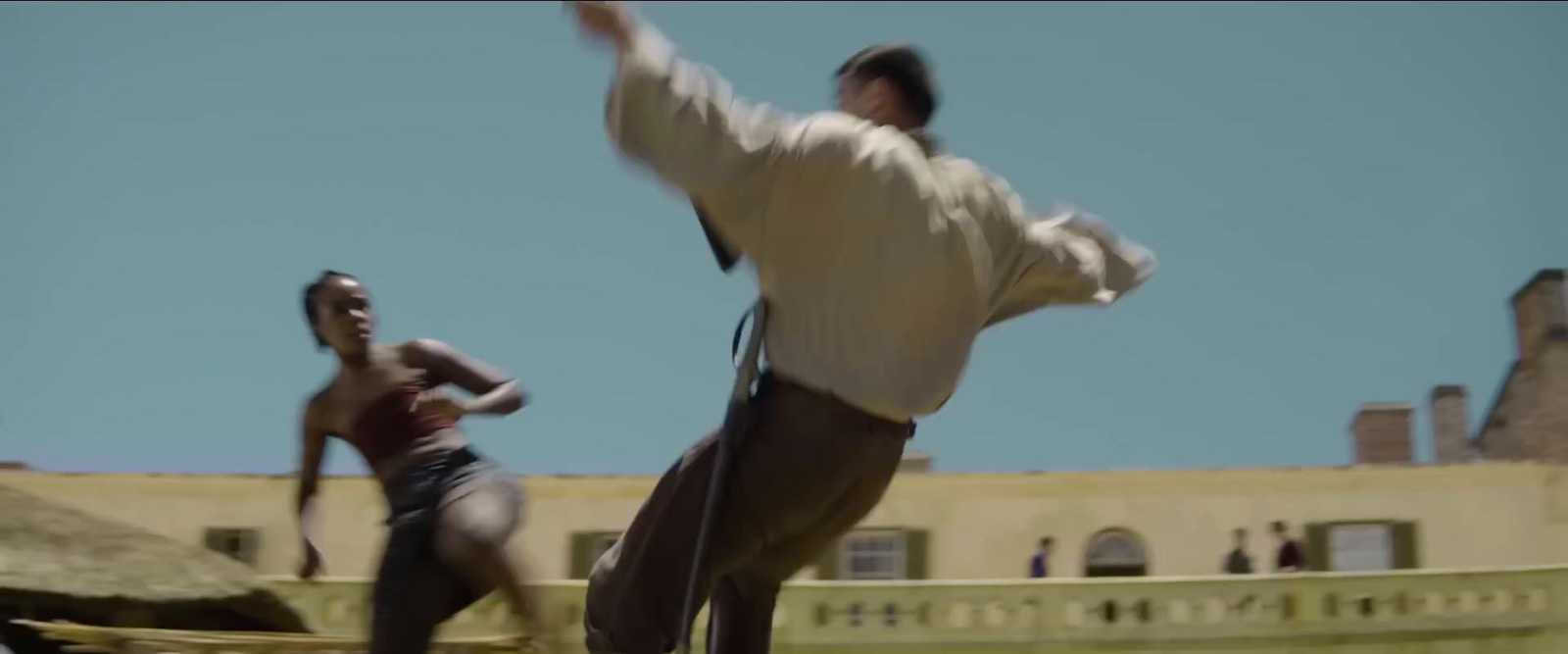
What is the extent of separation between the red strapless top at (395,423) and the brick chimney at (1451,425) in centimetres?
2182

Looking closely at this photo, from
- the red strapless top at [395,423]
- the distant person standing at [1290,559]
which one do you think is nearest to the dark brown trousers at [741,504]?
the red strapless top at [395,423]

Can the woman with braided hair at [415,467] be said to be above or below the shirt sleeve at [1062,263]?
below

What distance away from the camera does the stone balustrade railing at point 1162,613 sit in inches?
636

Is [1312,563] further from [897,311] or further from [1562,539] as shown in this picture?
[897,311]

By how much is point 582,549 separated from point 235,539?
12.9ft

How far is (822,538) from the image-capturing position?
2.94m

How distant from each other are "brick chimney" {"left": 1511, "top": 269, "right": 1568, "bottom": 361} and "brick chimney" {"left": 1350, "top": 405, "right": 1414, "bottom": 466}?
166 cm

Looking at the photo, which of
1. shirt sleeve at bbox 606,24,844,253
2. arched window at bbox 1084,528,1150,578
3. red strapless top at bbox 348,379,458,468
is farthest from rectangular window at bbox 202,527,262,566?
shirt sleeve at bbox 606,24,844,253

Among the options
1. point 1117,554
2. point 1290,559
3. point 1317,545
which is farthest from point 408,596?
point 1317,545

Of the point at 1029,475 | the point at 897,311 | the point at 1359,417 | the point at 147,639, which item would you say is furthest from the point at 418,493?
the point at 1359,417

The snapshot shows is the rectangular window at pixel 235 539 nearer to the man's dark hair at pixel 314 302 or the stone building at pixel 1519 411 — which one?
the stone building at pixel 1519 411

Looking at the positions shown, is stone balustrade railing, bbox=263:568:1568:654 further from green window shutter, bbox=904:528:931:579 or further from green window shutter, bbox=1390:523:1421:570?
green window shutter, bbox=904:528:931:579

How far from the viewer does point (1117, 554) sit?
66.8 ft

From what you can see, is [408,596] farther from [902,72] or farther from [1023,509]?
[1023,509]
